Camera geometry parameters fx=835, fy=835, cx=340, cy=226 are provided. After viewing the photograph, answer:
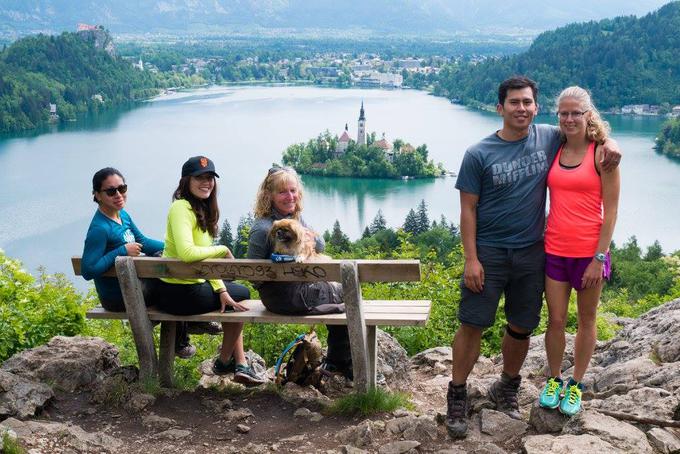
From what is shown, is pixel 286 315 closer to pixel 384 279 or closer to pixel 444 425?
pixel 384 279

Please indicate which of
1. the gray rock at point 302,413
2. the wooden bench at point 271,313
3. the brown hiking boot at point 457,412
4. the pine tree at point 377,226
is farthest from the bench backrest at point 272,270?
the pine tree at point 377,226

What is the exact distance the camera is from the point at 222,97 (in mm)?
96438

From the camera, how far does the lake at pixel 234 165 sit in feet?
121

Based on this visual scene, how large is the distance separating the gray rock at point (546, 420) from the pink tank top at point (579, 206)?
580mm

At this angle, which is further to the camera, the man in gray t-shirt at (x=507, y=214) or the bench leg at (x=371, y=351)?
the bench leg at (x=371, y=351)

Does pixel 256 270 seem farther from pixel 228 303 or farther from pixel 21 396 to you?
pixel 21 396

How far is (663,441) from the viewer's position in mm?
2711

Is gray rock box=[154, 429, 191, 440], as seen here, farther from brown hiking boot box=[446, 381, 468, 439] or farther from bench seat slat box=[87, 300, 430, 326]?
brown hiking boot box=[446, 381, 468, 439]

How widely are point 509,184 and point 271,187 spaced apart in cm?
99

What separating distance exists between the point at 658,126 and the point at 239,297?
245 ft

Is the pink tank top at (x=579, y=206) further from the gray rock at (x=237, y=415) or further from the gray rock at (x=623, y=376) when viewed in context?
the gray rock at (x=237, y=415)

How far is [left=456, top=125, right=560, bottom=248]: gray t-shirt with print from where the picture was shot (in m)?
2.98

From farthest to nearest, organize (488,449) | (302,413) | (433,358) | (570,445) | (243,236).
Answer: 1. (243,236)
2. (433,358)
3. (302,413)
4. (488,449)
5. (570,445)

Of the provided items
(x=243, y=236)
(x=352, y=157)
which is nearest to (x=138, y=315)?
(x=243, y=236)
